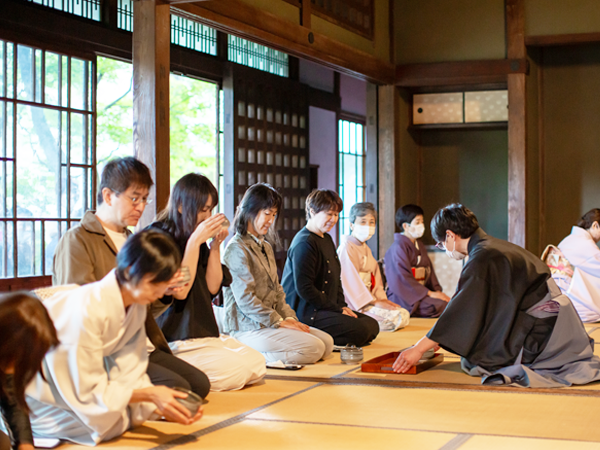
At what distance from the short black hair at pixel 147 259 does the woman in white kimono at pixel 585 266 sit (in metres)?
4.28

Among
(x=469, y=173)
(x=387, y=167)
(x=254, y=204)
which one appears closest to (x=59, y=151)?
(x=254, y=204)

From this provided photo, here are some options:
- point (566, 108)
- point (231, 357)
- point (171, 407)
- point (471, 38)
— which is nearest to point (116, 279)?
point (171, 407)

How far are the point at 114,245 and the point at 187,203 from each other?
446 millimetres

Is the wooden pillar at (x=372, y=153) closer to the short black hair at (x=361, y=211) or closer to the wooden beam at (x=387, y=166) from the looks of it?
the wooden beam at (x=387, y=166)

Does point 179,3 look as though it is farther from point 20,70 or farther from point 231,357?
point 231,357

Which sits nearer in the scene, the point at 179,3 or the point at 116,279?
the point at 116,279

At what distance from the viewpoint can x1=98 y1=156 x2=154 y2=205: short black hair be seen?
2.89 meters

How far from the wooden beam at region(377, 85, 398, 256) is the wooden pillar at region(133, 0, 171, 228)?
353 cm

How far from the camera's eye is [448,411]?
2.85 meters

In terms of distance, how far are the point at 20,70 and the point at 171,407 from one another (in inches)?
137

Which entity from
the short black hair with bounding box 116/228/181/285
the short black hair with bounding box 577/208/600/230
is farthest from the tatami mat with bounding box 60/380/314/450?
the short black hair with bounding box 577/208/600/230

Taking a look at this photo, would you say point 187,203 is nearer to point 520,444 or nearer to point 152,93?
point 152,93

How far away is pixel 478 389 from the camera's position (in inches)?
128

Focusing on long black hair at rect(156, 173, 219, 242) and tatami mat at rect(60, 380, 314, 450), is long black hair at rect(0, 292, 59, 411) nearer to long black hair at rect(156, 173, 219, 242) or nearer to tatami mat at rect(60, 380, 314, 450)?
tatami mat at rect(60, 380, 314, 450)
